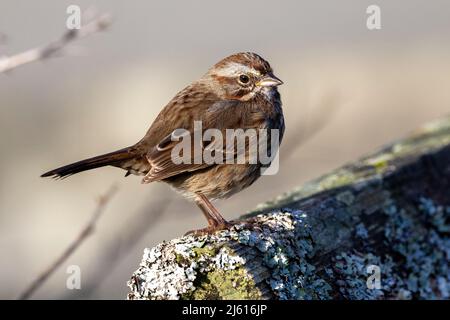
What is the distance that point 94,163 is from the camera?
15.1 feet

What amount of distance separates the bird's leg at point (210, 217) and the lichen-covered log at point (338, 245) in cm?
16

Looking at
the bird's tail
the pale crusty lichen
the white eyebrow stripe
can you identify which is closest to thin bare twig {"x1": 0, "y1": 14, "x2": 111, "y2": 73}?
the pale crusty lichen

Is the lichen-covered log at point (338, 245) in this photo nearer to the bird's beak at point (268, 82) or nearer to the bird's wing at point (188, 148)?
the bird's wing at point (188, 148)

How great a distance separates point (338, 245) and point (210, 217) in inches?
42.4

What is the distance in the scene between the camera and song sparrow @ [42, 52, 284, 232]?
15.1 ft

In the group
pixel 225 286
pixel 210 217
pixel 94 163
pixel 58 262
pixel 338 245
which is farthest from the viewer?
pixel 94 163

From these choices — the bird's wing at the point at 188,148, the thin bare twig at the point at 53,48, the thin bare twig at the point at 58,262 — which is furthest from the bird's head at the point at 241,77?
the thin bare twig at the point at 53,48

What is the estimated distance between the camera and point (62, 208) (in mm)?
9656

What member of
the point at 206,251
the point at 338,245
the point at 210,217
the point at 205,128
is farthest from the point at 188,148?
the point at 206,251

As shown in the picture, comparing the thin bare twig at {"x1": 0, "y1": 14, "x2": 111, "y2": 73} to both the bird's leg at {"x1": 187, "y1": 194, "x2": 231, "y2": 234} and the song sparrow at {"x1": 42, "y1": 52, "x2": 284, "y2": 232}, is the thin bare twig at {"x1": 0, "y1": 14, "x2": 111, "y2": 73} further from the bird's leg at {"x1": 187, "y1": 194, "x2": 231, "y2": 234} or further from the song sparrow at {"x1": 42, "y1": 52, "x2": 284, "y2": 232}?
the song sparrow at {"x1": 42, "y1": 52, "x2": 284, "y2": 232}

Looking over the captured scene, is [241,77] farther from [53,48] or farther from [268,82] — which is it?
[53,48]

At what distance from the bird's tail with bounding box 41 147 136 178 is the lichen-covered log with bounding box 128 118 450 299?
97cm
